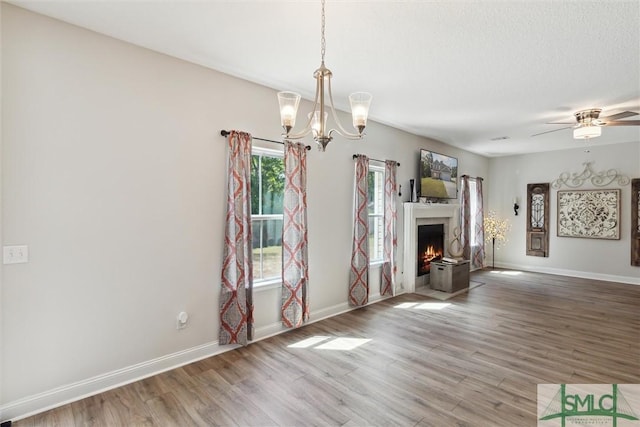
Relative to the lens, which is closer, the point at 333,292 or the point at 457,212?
the point at 333,292

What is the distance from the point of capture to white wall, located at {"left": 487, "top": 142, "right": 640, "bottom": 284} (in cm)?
612

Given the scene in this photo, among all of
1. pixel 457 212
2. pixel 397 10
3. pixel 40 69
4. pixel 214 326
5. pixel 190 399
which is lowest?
pixel 190 399

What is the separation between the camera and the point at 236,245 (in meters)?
3.10

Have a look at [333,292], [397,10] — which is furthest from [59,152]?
[333,292]

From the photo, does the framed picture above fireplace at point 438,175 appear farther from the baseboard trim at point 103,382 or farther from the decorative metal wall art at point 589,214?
the baseboard trim at point 103,382

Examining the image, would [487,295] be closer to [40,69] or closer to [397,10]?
[397,10]

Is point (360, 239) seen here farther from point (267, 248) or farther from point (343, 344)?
point (343, 344)

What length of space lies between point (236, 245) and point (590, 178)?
7.29 metres

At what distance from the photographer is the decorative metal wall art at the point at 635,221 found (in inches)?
235

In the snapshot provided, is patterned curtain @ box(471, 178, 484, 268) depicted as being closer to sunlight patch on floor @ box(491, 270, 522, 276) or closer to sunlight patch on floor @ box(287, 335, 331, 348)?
sunlight patch on floor @ box(491, 270, 522, 276)

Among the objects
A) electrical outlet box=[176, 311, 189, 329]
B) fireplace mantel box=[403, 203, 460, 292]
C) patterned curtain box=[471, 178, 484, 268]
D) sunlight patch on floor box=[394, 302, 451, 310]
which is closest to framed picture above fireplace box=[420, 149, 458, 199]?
fireplace mantel box=[403, 203, 460, 292]

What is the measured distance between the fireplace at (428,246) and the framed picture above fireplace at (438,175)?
0.60 m

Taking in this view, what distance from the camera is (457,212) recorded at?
255 inches

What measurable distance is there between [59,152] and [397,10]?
8.48ft
